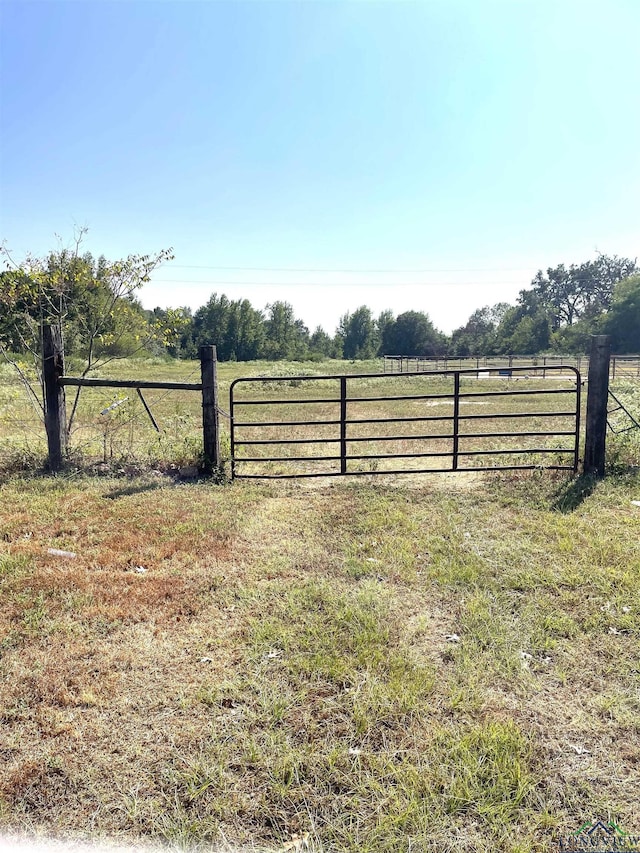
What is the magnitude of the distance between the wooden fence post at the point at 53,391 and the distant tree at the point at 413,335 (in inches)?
3224

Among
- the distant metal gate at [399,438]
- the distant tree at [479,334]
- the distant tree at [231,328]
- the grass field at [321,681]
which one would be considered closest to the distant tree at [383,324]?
the distant tree at [479,334]

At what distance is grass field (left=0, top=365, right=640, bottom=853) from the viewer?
6.42ft

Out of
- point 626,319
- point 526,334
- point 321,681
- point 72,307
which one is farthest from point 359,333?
point 321,681

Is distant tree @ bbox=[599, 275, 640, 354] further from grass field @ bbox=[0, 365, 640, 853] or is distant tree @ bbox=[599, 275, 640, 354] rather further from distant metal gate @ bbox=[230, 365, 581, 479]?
grass field @ bbox=[0, 365, 640, 853]

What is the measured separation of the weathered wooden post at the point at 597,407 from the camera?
21.5ft

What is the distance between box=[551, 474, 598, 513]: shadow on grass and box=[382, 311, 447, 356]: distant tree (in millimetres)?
81270

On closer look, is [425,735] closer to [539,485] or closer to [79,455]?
[539,485]

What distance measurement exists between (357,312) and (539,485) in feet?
306

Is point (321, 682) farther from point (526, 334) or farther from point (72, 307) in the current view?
point (526, 334)

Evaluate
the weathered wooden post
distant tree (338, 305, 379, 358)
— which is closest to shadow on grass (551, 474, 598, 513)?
the weathered wooden post

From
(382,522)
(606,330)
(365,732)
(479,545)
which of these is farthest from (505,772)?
(606,330)

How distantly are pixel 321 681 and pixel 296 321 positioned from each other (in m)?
104

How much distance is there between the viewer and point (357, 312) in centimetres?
9675

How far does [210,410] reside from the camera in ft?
21.9
